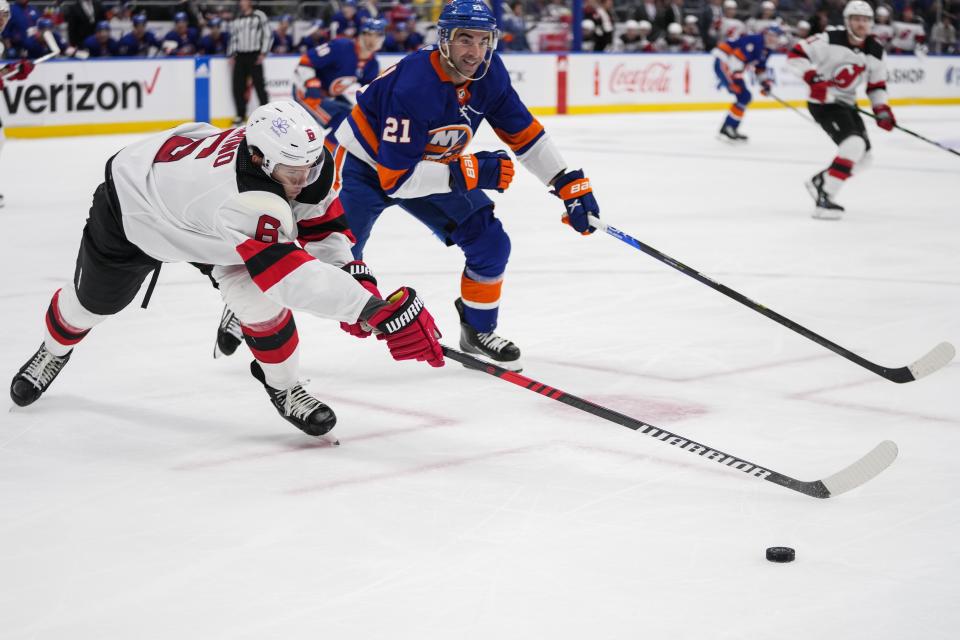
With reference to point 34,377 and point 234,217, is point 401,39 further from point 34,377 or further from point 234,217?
point 234,217

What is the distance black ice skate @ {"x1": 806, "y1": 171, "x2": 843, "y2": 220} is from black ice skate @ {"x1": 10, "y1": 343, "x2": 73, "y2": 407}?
197 inches

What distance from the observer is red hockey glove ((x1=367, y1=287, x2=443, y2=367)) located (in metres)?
2.89

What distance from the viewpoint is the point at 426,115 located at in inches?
147

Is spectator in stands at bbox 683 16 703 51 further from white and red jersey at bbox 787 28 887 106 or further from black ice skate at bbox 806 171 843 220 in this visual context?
black ice skate at bbox 806 171 843 220

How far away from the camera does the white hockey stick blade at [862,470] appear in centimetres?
282

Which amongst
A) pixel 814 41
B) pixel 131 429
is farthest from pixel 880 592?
pixel 814 41

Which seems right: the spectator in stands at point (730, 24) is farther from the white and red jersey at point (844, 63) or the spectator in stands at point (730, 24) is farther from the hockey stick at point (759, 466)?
the hockey stick at point (759, 466)

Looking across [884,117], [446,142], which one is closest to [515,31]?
[884,117]

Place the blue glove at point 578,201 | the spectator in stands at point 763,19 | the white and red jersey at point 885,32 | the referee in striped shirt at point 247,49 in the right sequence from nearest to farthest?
the blue glove at point 578,201 < the referee in striped shirt at point 247,49 < the spectator in stands at point 763,19 < the white and red jersey at point 885,32

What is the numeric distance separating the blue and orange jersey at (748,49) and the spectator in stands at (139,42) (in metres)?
5.59

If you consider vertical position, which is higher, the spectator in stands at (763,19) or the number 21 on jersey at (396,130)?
the number 21 on jersey at (396,130)

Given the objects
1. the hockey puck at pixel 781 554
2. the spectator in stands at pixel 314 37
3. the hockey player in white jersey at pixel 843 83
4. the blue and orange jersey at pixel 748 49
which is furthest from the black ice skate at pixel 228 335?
the spectator in stands at pixel 314 37

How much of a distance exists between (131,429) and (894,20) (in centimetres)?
1726

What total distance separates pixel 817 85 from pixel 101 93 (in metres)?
6.92
